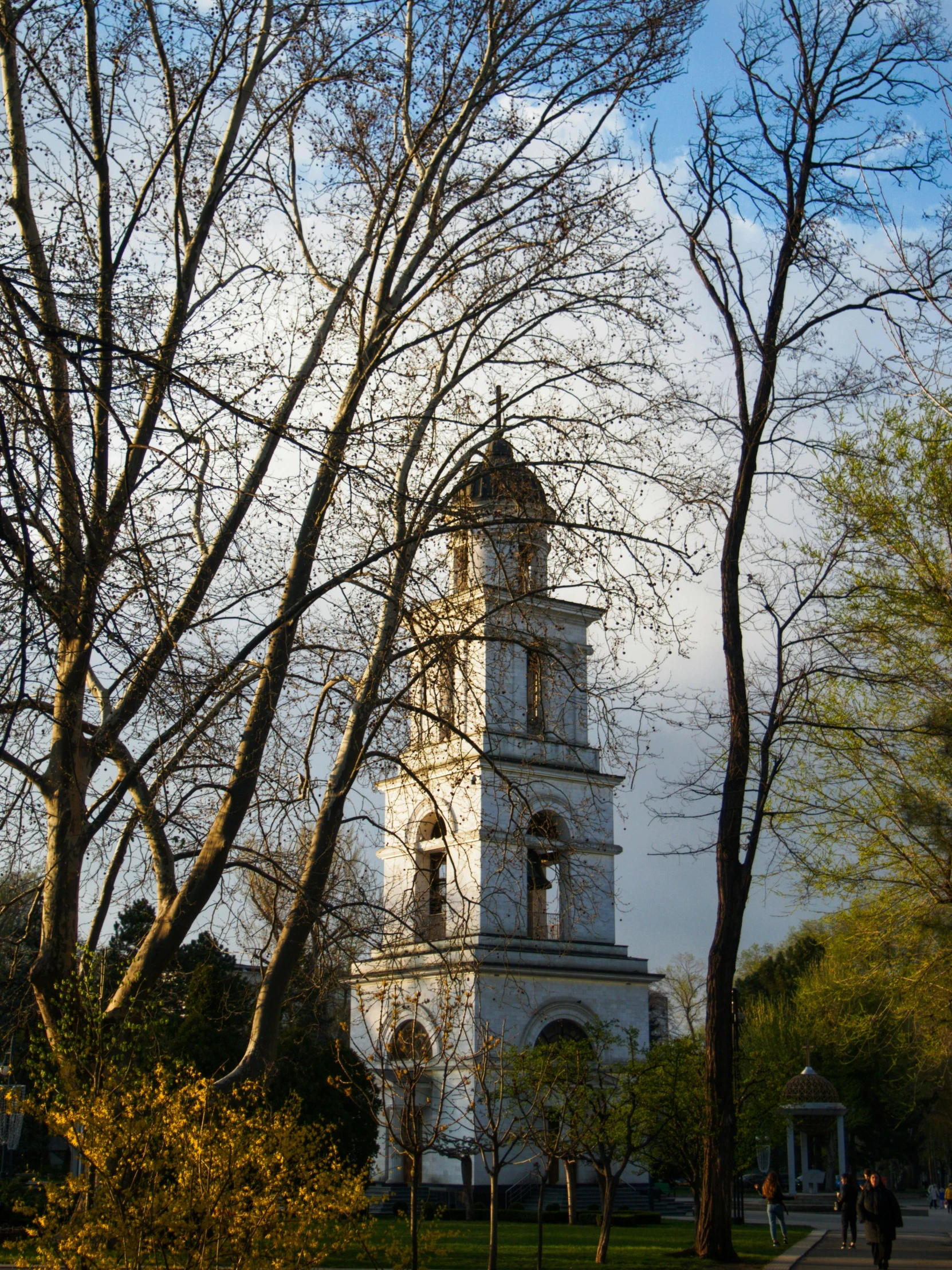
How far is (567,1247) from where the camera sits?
18.6 meters

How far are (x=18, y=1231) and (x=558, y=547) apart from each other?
11.5 metres

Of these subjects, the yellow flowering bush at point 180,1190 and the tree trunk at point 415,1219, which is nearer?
the yellow flowering bush at point 180,1190

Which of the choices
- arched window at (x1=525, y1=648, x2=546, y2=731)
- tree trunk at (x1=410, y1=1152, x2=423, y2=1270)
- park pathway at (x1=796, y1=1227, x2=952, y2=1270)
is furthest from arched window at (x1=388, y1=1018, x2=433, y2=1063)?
park pathway at (x1=796, y1=1227, x2=952, y2=1270)

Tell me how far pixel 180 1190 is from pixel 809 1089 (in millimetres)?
30284

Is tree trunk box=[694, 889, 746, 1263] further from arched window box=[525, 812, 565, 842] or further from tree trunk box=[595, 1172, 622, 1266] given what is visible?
arched window box=[525, 812, 565, 842]

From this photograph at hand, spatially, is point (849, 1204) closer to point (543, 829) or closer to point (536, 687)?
point (536, 687)

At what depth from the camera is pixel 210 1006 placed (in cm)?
2255

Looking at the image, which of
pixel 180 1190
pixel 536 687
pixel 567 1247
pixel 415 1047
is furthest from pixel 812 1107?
pixel 180 1190

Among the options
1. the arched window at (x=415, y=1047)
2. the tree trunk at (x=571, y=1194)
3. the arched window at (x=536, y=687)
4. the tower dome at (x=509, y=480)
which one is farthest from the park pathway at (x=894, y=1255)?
the tower dome at (x=509, y=480)

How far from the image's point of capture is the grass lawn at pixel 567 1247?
14508 mm

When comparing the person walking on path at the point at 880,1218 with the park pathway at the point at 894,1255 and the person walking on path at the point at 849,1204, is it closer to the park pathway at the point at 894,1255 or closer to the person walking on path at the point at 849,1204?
the park pathway at the point at 894,1255

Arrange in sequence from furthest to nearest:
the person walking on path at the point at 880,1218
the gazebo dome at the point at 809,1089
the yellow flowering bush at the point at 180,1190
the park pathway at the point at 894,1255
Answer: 1. the gazebo dome at the point at 809,1089
2. the park pathway at the point at 894,1255
3. the person walking on path at the point at 880,1218
4. the yellow flowering bush at the point at 180,1190

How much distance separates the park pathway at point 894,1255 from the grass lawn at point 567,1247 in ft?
2.01

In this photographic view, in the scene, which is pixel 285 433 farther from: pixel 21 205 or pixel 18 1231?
pixel 18 1231
